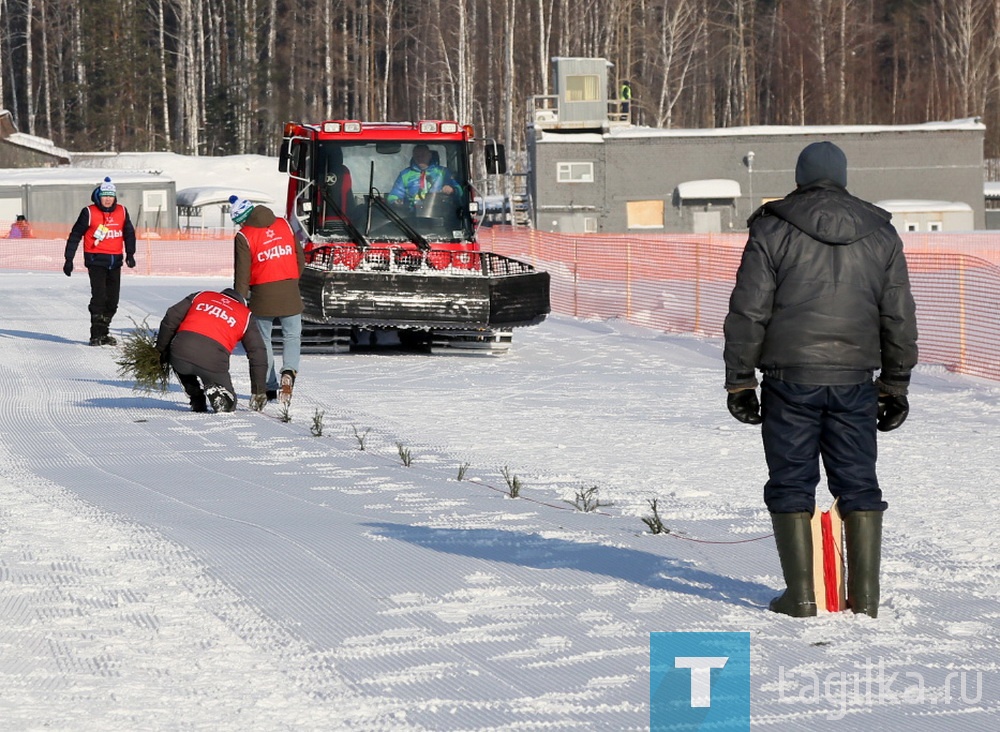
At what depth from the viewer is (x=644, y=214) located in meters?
48.3

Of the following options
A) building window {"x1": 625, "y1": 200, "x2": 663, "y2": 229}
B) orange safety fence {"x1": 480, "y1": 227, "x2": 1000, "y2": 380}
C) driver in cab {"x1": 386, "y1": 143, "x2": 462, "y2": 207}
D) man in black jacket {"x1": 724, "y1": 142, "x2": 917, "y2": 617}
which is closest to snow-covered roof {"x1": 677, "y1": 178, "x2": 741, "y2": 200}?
building window {"x1": 625, "y1": 200, "x2": 663, "y2": 229}

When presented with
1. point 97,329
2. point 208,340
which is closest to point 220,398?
point 208,340

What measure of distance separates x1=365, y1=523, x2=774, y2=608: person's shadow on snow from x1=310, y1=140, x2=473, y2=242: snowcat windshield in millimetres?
9277

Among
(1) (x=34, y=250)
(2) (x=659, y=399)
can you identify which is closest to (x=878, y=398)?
(2) (x=659, y=399)

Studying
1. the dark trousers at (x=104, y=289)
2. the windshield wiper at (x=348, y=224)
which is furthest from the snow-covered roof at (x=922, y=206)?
the dark trousers at (x=104, y=289)

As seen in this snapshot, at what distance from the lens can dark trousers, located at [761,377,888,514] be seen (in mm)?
4980

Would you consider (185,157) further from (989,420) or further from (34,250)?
(989,420)

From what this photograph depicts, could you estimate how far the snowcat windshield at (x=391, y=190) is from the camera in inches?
625

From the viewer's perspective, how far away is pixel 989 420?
11.2 metres

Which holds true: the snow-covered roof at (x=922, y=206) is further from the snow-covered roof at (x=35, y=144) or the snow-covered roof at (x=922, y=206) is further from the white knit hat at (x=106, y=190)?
the white knit hat at (x=106, y=190)

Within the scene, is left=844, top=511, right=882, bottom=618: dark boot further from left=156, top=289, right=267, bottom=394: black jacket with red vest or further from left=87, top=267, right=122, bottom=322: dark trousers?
left=87, top=267, right=122, bottom=322: dark trousers

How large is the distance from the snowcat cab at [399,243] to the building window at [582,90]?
3167 centimetres

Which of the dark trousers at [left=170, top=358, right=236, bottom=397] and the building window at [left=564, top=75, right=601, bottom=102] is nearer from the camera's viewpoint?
the dark trousers at [left=170, top=358, right=236, bottom=397]

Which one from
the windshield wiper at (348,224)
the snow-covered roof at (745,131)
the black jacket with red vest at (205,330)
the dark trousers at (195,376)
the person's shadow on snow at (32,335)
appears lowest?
the person's shadow on snow at (32,335)
